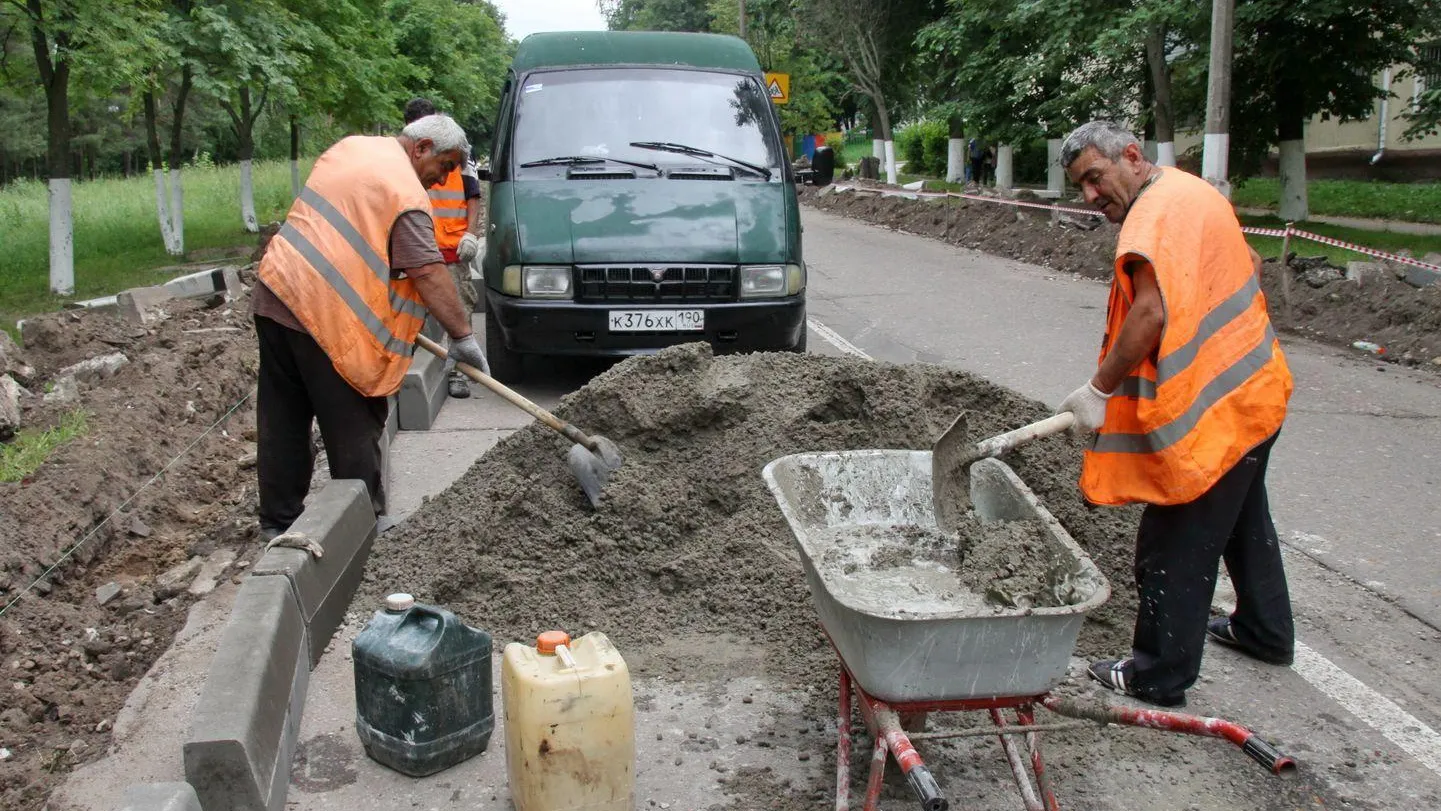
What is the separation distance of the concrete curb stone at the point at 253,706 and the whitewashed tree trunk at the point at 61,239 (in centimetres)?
1074

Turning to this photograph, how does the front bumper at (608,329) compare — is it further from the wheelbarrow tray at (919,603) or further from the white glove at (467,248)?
the wheelbarrow tray at (919,603)

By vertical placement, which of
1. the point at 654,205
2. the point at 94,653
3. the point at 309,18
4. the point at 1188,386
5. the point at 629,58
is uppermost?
the point at 309,18

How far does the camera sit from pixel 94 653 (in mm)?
4625

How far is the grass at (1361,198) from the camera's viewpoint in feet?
55.8

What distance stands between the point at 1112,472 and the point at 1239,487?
0.39 metres

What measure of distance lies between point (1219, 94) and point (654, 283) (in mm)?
8261

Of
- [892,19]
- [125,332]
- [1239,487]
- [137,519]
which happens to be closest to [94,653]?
[137,519]

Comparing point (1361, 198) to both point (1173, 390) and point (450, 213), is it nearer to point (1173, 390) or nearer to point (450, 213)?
point (450, 213)

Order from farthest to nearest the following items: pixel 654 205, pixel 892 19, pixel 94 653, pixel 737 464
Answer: pixel 892 19
pixel 654 205
pixel 737 464
pixel 94 653

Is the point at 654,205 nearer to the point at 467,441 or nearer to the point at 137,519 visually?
the point at 467,441

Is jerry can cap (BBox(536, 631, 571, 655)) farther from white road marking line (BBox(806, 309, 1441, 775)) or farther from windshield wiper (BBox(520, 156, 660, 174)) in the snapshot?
windshield wiper (BBox(520, 156, 660, 174))

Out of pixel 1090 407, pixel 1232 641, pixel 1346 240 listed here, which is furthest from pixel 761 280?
pixel 1346 240

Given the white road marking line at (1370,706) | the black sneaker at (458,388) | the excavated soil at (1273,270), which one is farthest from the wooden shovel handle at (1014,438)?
the excavated soil at (1273,270)

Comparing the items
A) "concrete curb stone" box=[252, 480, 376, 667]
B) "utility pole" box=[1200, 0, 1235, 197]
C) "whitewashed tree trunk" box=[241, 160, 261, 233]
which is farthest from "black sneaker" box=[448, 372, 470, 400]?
"whitewashed tree trunk" box=[241, 160, 261, 233]
